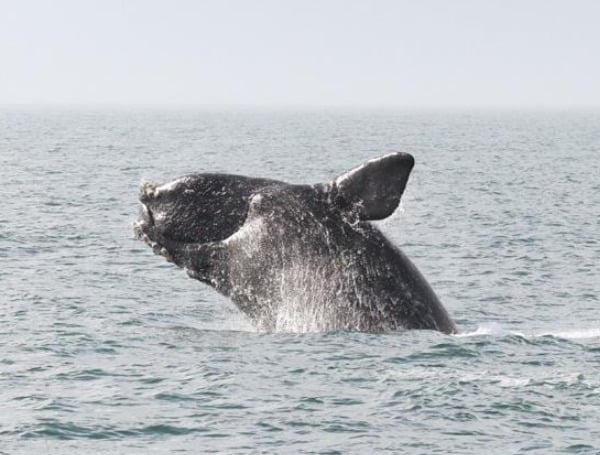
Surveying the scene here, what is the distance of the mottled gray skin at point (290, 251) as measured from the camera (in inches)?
794

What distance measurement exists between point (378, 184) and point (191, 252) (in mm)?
3201

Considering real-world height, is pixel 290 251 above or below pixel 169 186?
below

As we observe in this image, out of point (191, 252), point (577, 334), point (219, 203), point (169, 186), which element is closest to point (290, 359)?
point (191, 252)

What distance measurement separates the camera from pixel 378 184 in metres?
19.3

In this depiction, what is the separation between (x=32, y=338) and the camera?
963 inches

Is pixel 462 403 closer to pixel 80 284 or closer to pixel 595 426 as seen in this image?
pixel 595 426

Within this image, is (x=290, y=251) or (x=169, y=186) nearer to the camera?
(x=290, y=251)

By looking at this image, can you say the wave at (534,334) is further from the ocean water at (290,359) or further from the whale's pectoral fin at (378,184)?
the whale's pectoral fin at (378,184)

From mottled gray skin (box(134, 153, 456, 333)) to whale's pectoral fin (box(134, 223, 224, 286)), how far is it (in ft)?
0.05

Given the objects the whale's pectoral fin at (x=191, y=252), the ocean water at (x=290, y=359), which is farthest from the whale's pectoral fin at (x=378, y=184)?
the whale's pectoral fin at (x=191, y=252)

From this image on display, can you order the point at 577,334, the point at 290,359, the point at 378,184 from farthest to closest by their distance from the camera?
the point at 577,334 < the point at 290,359 < the point at 378,184

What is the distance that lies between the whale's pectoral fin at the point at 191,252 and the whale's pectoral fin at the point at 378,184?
2300mm

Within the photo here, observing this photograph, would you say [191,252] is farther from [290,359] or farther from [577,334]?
[577,334]

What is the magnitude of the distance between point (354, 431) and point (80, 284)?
1540cm
